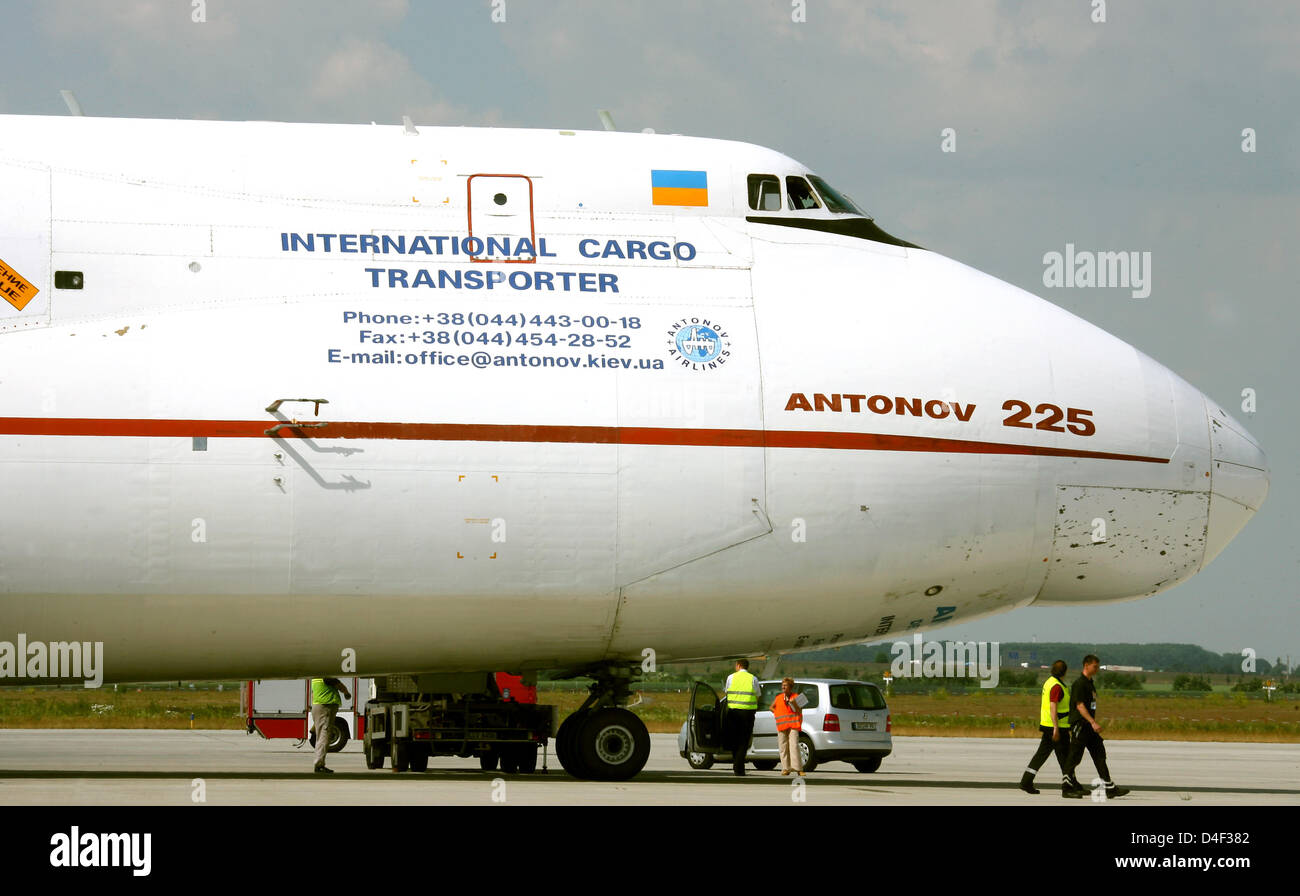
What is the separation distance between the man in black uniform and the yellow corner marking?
12625mm

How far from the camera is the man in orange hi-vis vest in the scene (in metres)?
22.8

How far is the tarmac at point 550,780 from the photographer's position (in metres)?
16.0

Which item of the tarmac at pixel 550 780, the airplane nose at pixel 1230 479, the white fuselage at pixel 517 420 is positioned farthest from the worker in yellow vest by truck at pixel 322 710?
the airplane nose at pixel 1230 479

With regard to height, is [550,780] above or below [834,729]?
above

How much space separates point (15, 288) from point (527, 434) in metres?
5.60

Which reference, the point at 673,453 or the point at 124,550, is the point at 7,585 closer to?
the point at 124,550

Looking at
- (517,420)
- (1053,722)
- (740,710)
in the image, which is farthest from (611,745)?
(1053,722)

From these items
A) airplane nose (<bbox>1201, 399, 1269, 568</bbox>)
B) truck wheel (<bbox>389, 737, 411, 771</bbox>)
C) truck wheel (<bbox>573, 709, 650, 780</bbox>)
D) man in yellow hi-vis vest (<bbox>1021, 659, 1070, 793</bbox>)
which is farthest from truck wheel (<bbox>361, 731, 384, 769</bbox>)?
airplane nose (<bbox>1201, 399, 1269, 568</bbox>)

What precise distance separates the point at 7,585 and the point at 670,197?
334 inches

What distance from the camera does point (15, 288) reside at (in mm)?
16375

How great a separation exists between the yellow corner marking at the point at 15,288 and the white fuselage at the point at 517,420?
0.08m

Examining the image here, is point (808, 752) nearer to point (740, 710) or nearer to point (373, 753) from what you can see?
point (740, 710)

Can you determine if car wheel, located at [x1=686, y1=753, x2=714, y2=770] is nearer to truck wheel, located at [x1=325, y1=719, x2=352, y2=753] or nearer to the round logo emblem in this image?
truck wheel, located at [x1=325, y1=719, x2=352, y2=753]

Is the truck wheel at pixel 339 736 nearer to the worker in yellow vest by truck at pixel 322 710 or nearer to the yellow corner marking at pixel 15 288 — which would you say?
the worker in yellow vest by truck at pixel 322 710
